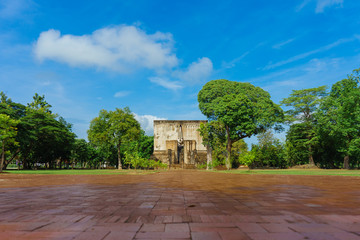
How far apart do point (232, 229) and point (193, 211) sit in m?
1.00

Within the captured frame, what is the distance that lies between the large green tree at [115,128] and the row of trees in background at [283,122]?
38.3 ft

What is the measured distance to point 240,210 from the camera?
3377 millimetres

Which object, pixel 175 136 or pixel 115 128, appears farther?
pixel 175 136

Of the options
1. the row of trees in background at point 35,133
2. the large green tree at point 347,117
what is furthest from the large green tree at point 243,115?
the row of trees in background at point 35,133

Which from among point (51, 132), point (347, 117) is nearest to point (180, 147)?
point (51, 132)

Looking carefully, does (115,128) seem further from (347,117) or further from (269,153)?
(347,117)

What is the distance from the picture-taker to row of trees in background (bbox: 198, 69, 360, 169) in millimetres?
23859

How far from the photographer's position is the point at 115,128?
34.8m

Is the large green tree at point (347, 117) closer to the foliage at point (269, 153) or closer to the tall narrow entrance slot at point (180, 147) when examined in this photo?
the foliage at point (269, 153)

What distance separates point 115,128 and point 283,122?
25071 millimetres

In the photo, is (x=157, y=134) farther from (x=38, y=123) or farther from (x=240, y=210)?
(x=240, y=210)

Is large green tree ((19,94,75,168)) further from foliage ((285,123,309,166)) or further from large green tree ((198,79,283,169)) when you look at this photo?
foliage ((285,123,309,166))

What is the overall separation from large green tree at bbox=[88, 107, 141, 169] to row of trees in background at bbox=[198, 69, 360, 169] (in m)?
11.7

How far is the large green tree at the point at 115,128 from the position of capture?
34.7 m
